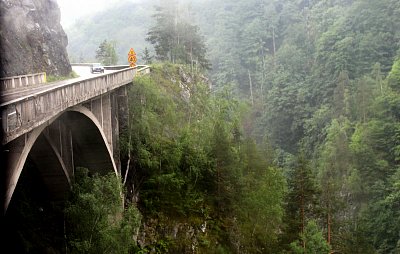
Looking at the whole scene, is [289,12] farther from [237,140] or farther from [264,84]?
[237,140]

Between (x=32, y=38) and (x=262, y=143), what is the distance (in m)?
46.8

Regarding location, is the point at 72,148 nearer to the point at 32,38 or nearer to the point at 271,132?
the point at 32,38

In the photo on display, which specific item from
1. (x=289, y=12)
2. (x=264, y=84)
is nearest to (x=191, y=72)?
(x=264, y=84)

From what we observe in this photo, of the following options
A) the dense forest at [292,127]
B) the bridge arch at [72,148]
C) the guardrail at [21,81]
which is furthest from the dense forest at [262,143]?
the guardrail at [21,81]

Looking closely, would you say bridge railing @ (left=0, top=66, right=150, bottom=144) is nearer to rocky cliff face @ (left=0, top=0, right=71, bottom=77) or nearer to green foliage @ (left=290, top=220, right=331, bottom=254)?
rocky cliff face @ (left=0, top=0, right=71, bottom=77)

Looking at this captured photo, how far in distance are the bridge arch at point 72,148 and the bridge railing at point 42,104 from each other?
0.43 m

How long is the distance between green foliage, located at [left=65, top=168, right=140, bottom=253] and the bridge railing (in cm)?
409

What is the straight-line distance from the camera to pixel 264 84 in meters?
113

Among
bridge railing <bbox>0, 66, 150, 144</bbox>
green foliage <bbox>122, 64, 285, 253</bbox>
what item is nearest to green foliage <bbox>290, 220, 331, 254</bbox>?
green foliage <bbox>122, 64, 285, 253</bbox>

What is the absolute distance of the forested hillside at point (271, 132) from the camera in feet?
100

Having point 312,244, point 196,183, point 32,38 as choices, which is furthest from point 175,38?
point 312,244

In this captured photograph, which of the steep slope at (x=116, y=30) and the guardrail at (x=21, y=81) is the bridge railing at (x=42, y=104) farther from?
the steep slope at (x=116, y=30)

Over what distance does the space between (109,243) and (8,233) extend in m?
4.17

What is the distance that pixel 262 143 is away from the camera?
74.8 metres
